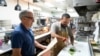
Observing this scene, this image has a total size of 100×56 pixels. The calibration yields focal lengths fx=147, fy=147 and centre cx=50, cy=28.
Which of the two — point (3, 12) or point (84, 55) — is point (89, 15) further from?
point (3, 12)

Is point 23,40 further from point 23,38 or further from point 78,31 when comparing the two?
point 78,31

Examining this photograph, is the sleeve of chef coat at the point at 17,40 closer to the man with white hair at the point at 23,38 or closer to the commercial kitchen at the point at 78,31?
the man with white hair at the point at 23,38

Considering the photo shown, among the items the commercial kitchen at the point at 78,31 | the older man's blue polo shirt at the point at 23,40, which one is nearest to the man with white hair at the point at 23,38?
the older man's blue polo shirt at the point at 23,40

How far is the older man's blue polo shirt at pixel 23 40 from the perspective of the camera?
1979mm

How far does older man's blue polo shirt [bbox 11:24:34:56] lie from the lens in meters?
1.98

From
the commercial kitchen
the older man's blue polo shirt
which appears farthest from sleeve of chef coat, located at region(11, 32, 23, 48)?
the commercial kitchen

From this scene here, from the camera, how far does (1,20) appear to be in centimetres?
694

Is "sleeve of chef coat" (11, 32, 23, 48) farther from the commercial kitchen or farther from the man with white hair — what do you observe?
the commercial kitchen

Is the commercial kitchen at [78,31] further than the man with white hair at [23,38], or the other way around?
the commercial kitchen at [78,31]

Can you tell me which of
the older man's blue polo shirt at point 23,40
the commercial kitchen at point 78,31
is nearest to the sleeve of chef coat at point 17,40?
the older man's blue polo shirt at point 23,40

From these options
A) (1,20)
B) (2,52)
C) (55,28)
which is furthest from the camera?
(1,20)

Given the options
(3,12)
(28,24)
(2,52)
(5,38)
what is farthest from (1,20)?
(28,24)

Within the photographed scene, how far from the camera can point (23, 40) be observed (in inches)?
81.8

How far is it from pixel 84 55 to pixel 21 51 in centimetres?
91
